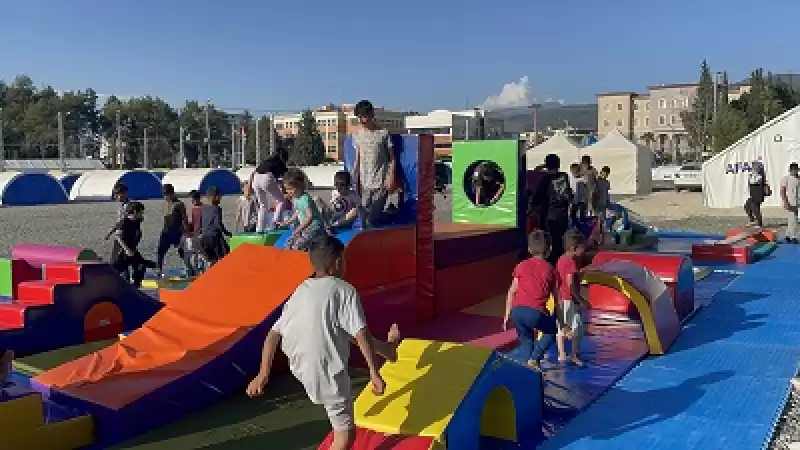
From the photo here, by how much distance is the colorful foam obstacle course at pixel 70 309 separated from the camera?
267 inches

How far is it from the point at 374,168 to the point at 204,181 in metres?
29.0

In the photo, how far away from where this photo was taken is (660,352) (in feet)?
22.5

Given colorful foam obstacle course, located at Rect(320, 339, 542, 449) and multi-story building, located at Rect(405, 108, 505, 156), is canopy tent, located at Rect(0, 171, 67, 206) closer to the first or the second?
colorful foam obstacle course, located at Rect(320, 339, 542, 449)

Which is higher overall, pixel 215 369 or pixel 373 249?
pixel 373 249

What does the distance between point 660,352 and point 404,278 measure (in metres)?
2.65

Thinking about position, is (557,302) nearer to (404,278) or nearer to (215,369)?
(404,278)

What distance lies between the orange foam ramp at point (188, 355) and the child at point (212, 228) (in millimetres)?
3039

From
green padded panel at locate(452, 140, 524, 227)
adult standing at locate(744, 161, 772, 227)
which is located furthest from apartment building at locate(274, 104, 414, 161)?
green padded panel at locate(452, 140, 524, 227)

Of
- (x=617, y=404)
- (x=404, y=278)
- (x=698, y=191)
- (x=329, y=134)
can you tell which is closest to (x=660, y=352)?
(x=617, y=404)

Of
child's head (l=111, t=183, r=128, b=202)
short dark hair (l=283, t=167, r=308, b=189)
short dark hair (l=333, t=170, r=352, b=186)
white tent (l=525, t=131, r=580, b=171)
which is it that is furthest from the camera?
white tent (l=525, t=131, r=580, b=171)

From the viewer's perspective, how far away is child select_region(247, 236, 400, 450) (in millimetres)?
3549

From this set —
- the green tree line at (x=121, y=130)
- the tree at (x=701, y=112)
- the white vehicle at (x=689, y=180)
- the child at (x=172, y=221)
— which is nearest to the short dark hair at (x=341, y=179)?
the child at (x=172, y=221)

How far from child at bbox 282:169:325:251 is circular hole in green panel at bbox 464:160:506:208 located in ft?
13.7

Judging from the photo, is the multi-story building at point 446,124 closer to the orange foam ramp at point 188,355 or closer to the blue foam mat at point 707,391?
the blue foam mat at point 707,391
